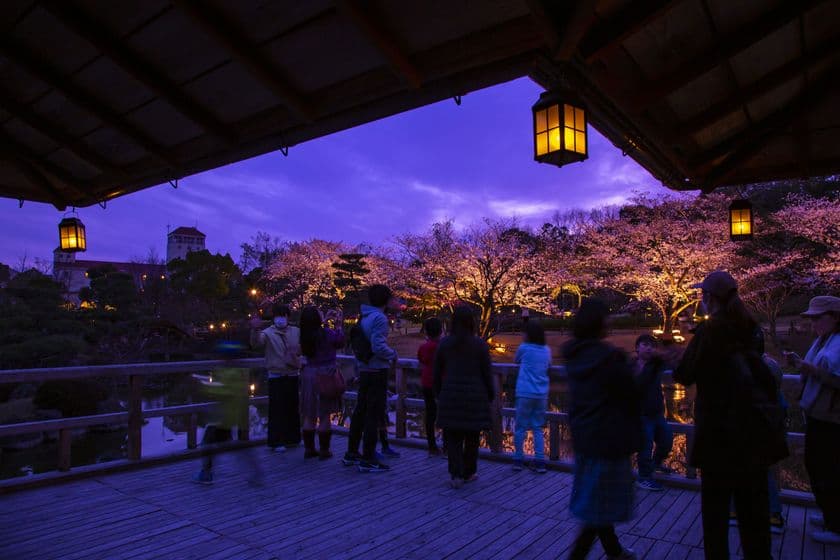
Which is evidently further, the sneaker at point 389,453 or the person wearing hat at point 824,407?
the sneaker at point 389,453

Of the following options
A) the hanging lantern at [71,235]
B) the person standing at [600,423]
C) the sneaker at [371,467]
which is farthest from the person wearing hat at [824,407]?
the hanging lantern at [71,235]

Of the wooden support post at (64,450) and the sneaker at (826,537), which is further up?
the wooden support post at (64,450)

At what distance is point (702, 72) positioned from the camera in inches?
145

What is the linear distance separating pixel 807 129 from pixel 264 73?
15.5 ft

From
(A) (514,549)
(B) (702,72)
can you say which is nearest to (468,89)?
(B) (702,72)

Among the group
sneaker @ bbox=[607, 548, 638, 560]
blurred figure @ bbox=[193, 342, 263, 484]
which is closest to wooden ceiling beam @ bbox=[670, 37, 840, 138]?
sneaker @ bbox=[607, 548, 638, 560]

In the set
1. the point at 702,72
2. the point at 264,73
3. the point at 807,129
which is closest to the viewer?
the point at 264,73

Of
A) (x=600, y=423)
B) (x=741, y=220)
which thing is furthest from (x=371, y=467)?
(x=741, y=220)

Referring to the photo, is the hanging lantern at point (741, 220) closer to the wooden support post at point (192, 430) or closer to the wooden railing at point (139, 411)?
the wooden railing at point (139, 411)

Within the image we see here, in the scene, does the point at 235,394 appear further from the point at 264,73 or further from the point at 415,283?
the point at 415,283

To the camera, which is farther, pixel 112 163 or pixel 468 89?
pixel 112 163

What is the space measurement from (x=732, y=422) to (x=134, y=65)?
4.19m

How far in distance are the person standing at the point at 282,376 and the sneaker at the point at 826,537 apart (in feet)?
14.4

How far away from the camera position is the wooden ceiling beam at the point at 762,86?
3.76 m
